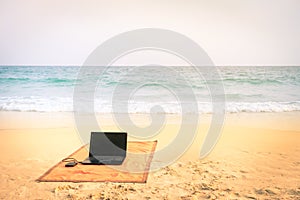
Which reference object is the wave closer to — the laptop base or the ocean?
the ocean

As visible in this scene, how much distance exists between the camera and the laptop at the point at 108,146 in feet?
9.51

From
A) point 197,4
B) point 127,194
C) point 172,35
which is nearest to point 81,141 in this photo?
point 127,194

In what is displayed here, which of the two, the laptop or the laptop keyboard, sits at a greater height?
the laptop

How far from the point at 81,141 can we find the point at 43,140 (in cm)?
56

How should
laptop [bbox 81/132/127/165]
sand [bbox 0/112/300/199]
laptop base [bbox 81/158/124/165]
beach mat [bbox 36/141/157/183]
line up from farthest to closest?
laptop [bbox 81/132/127/165]
laptop base [bbox 81/158/124/165]
beach mat [bbox 36/141/157/183]
sand [bbox 0/112/300/199]

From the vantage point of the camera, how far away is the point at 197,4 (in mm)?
7055

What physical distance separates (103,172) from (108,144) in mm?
Answer: 421

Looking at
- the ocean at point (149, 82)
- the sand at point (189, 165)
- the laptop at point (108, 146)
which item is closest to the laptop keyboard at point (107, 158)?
the laptop at point (108, 146)

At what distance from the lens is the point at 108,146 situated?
2.92m

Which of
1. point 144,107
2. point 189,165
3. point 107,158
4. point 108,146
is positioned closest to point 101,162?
point 107,158

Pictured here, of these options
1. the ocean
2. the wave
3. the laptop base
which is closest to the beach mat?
the laptop base

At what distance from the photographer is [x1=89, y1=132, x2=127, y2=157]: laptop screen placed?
2912mm

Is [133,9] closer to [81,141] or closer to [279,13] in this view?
[279,13]

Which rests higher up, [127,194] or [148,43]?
[148,43]
